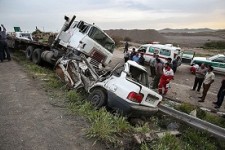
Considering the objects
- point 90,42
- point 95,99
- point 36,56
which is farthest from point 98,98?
point 36,56

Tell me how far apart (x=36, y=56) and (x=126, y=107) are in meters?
9.03

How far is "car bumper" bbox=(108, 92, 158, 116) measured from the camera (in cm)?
718

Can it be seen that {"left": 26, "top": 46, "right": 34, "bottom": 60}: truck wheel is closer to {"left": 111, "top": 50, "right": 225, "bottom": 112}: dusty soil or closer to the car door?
{"left": 111, "top": 50, "right": 225, "bottom": 112}: dusty soil

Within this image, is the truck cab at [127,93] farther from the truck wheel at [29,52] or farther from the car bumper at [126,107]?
the truck wheel at [29,52]

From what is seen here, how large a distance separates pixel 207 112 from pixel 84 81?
4.38 metres

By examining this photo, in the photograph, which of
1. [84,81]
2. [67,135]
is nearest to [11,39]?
[84,81]

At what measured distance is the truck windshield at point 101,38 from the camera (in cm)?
1330

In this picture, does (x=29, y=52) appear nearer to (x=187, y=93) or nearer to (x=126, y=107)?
(x=187, y=93)

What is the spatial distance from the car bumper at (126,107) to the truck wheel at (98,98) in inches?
9.0

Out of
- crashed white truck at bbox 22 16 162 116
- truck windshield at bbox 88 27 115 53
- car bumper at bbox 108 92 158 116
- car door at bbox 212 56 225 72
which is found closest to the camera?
car bumper at bbox 108 92 158 116

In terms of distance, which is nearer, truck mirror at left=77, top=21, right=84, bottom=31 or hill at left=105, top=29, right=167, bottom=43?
truck mirror at left=77, top=21, right=84, bottom=31

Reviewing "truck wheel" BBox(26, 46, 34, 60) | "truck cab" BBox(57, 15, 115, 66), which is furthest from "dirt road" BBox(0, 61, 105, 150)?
"truck wheel" BBox(26, 46, 34, 60)

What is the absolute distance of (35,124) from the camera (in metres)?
6.04

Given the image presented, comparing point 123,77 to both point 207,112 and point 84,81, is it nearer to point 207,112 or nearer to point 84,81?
point 84,81
